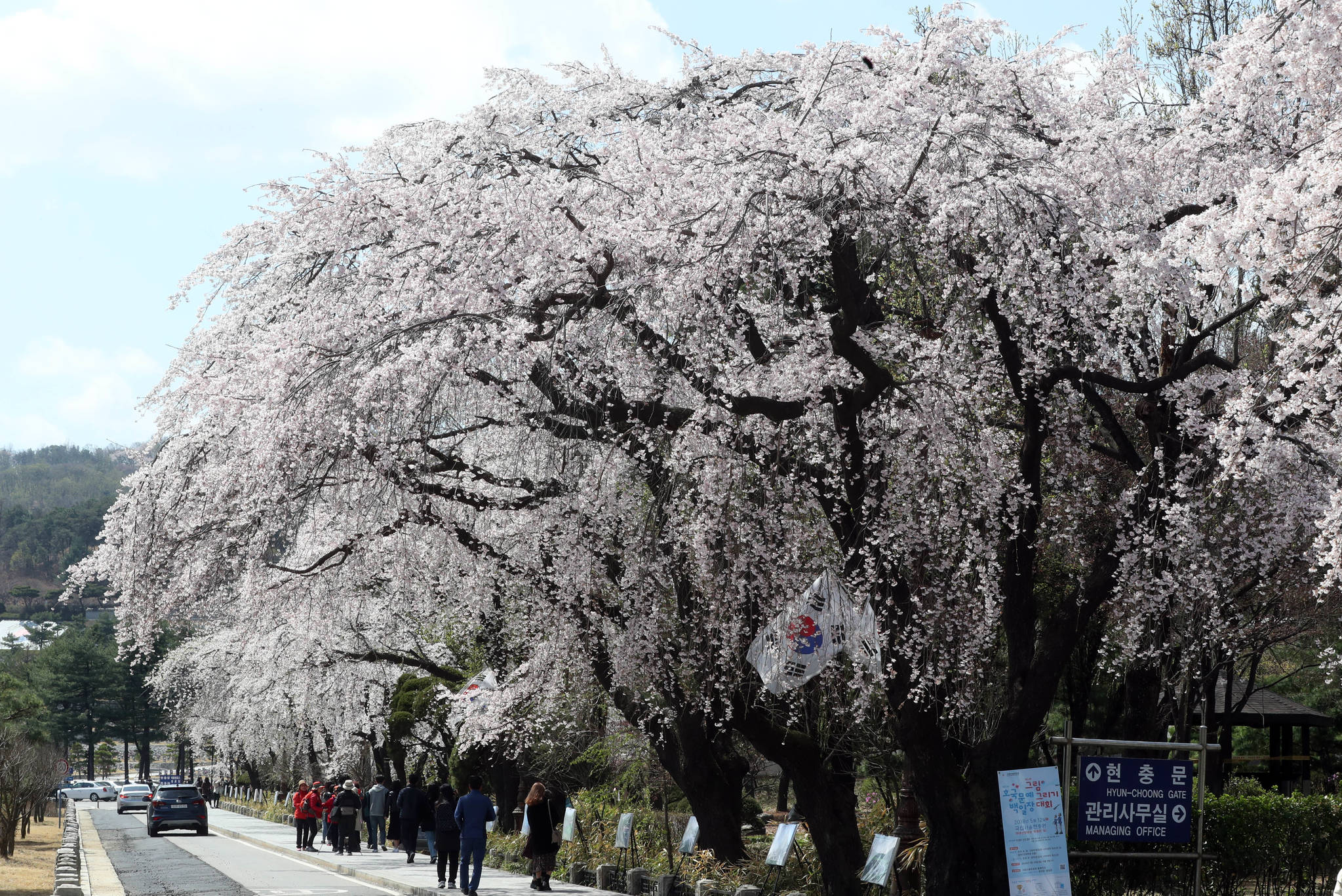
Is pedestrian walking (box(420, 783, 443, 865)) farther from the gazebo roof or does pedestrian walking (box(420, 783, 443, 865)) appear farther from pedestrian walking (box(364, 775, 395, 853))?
the gazebo roof

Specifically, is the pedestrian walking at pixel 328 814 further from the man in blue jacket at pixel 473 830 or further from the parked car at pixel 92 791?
the parked car at pixel 92 791

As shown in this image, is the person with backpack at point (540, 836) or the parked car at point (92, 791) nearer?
the person with backpack at point (540, 836)

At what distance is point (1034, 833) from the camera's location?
38.8 feet

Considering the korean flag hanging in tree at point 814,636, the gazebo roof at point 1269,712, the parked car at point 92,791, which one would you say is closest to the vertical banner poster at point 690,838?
the korean flag hanging in tree at point 814,636

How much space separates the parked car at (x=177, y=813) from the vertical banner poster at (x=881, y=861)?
3101cm

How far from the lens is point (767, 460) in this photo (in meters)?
13.4

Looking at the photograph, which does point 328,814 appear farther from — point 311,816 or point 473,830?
point 473,830

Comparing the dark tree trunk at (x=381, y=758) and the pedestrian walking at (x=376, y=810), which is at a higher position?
the pedestrian walking at (x=376, y=810)

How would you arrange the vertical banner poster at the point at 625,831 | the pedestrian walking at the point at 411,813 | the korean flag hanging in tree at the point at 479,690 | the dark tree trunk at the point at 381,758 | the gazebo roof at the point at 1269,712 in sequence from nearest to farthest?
the vertical banner poster at the point at 625,831 < the korean flag hanging in tree at the point at 479,690 < the pedestrian walking at the point at 411,813 < the gazebo roof at the point at 1269,712 < the dark tree trunk at the point at 381,758

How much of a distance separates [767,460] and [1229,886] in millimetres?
6592

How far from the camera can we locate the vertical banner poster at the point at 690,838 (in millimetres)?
16625

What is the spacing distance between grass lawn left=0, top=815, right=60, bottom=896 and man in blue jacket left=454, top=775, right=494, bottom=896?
6.91 m

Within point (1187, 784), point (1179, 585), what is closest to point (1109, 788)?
point (1187, 784)

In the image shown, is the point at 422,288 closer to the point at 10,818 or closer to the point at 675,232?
the point at 675,232
